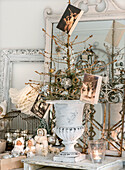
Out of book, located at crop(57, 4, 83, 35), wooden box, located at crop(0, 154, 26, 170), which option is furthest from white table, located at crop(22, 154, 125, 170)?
book, located at crop(57, 4, 83, 35)

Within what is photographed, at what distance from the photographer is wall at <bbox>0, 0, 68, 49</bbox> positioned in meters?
2.08

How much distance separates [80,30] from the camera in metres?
1.84

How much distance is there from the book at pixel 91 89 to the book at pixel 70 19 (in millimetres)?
284

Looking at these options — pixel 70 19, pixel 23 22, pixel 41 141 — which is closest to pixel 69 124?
pixel 41 141

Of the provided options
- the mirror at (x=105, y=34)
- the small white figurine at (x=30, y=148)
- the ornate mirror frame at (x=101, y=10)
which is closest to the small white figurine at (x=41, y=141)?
the small white figurine at (x=30, y=148)

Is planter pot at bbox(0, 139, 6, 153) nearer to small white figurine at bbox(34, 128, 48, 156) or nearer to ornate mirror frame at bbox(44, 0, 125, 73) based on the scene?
small white figurine at bbox(34, 128, 48, 156)

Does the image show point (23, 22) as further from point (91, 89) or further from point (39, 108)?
point (91, 89)

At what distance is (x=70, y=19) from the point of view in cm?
156

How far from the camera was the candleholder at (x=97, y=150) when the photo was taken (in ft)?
4.70

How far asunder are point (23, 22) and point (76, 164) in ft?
3.66

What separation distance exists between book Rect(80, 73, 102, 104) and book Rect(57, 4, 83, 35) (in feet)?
0.93

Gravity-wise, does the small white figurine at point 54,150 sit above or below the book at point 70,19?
below

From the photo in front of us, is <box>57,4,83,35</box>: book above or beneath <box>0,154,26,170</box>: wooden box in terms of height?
above

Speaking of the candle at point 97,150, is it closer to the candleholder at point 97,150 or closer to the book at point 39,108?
the candleholder at point 97,150
